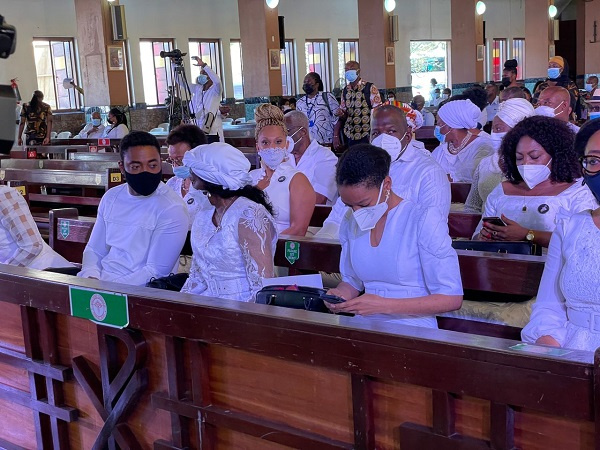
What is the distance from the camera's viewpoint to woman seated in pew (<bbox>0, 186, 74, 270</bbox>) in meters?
3.92

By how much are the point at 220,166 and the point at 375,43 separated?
1645 cm

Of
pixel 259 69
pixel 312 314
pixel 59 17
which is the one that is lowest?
pixel 312 314

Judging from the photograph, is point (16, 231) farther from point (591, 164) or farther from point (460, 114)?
point (460, 114)

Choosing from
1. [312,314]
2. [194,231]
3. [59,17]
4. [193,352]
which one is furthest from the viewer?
[59,17]

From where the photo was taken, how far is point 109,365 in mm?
2529

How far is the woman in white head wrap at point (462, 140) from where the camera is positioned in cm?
562

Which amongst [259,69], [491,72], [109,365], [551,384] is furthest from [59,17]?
[551,384]

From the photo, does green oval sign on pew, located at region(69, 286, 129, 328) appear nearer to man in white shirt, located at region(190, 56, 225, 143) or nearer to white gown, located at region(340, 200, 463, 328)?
white gown, located at region(340, 200, 463, 328)

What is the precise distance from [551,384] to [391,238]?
3.86 feet

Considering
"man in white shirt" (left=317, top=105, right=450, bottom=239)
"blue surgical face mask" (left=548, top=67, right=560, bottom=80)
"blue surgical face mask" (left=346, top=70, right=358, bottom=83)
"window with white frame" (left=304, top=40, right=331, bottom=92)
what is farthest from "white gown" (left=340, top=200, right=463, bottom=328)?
"window with white frame" (left=304, top=40, right=331, bottom=92)

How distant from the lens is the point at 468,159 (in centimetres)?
578

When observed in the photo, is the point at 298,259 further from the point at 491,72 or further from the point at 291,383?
the point at 491,72

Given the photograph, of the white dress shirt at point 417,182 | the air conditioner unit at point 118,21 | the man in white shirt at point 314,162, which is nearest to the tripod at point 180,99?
the air conditioner unit at point 118,21

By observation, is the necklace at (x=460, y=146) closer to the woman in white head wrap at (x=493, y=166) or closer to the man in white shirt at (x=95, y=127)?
the woman in white head wrap at (x=493, y=166)
